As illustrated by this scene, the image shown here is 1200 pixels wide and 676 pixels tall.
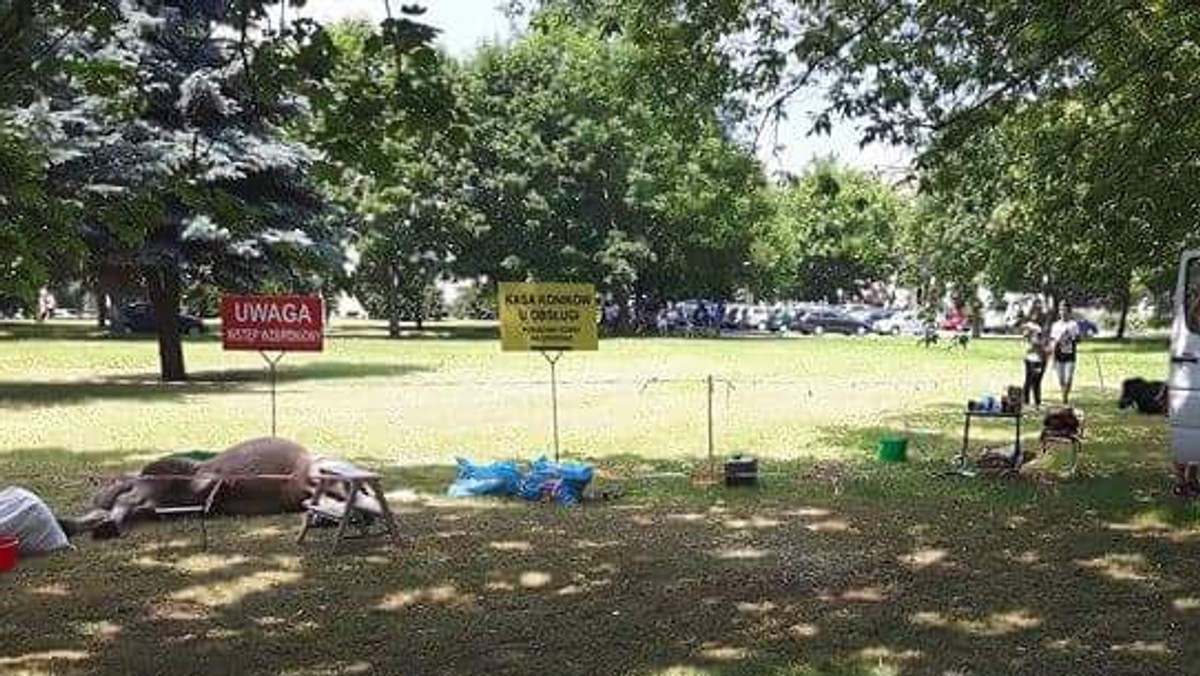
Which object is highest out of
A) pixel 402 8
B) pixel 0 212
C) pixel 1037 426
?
pixel 402 8

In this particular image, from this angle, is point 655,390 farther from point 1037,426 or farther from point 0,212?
point 0,212

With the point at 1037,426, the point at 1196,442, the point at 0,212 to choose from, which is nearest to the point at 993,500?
the point at 1196,442

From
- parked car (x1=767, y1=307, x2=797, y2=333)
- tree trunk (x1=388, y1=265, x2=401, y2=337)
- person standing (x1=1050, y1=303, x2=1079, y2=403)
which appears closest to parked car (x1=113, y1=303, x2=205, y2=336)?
tree trunk (x1=388, y1=265, x2=401, y2=337)

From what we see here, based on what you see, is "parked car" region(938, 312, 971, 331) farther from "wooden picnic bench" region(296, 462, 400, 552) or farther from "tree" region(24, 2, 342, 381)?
"wooden picnic bench" region(296, 462, 400, 552)

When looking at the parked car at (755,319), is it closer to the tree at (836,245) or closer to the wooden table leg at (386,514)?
the tree at (836,245)

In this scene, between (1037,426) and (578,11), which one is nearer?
(578,11)

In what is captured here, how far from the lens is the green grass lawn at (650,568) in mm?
6418

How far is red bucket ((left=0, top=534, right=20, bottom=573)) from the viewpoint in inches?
331

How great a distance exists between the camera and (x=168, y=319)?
26.9m

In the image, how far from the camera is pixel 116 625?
23.1 ft

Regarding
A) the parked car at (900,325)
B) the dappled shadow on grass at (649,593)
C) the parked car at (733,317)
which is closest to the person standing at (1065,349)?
the dappled shadow on grass at (649,593)

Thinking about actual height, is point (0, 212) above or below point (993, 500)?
above

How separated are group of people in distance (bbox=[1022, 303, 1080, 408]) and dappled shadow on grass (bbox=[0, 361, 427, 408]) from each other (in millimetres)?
14386

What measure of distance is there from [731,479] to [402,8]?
7.28 m
